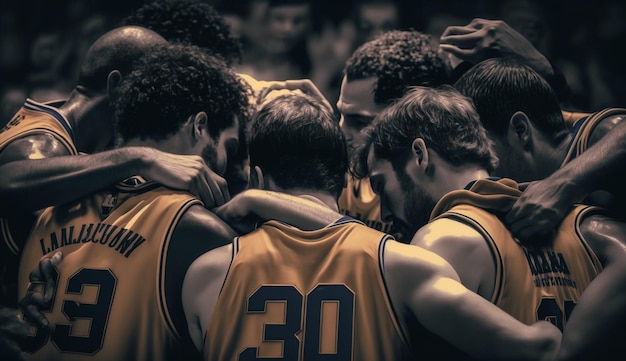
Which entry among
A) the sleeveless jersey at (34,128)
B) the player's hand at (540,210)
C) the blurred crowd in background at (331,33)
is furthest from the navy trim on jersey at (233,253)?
the blurred crowd in background at (331,33)

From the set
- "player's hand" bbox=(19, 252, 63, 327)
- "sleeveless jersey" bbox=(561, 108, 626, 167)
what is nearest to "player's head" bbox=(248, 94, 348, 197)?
"player's hand" bbox=(19, 252, 63, 327)

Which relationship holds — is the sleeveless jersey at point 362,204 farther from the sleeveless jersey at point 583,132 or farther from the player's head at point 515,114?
the sleeveless jersey at point 583,132

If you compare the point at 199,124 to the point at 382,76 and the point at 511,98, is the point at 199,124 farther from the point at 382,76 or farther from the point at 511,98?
the point at 511,98

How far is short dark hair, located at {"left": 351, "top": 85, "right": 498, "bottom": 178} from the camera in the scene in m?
2.31

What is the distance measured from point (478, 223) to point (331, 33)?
11.8 ft

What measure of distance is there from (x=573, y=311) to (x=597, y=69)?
11.8ft

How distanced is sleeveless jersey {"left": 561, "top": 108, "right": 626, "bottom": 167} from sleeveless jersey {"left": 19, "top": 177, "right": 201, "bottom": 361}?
1.29 meters

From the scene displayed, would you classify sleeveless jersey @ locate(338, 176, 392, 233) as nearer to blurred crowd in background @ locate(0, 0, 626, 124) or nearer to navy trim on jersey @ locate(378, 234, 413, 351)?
navy trim on jersey @ locate(378, 234, 413, 351)

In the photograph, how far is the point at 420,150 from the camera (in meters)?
2.32

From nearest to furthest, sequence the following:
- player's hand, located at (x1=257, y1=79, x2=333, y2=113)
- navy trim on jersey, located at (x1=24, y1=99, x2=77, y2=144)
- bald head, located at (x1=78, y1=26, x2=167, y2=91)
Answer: navy trim on jersey, located at (x1=24, y1=99, x2=77, y2=144), bald head, located at (x1=78, y1=26, x2=167, y2=91), player's hand, located at (x1=257, y1=79, x2=333, y2=113)

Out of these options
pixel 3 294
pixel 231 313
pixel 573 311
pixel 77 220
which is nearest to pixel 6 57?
pixel 3 294

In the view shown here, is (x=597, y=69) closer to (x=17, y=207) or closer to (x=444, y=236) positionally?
(x=444, y=236)

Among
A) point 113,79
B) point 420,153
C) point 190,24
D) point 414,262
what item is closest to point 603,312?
point 414,262

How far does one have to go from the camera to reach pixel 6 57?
19.5ft
